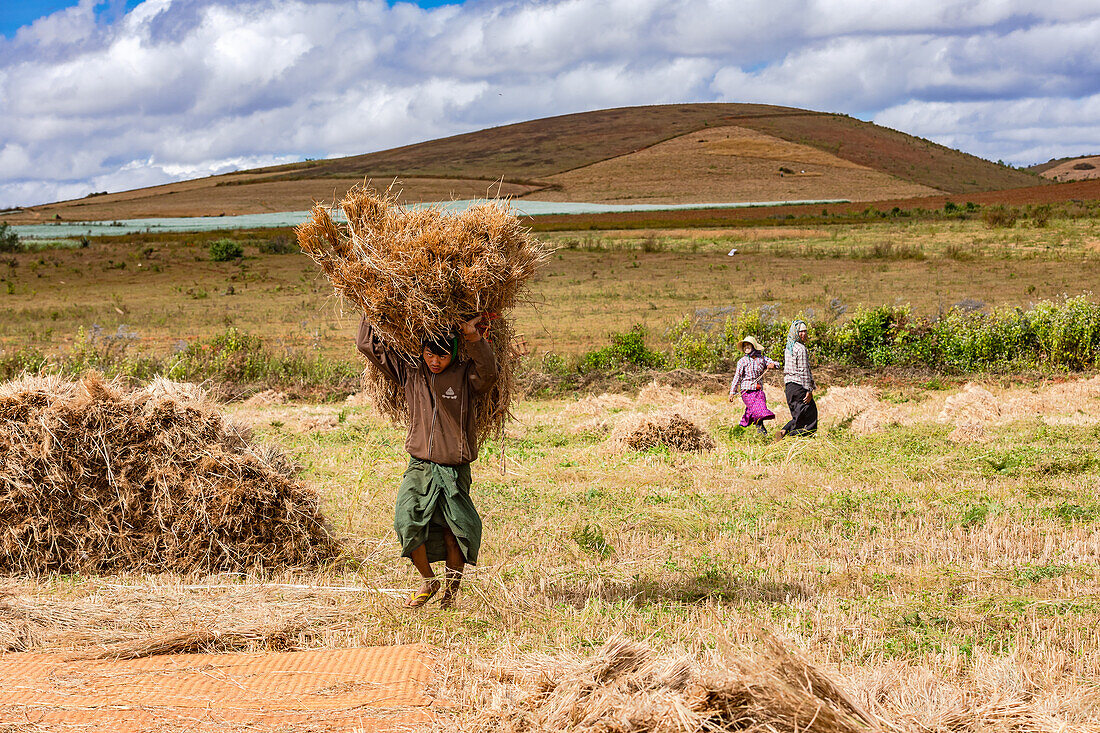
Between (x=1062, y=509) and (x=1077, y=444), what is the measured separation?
9.22ft

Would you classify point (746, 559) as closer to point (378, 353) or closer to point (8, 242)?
point (378, 353)

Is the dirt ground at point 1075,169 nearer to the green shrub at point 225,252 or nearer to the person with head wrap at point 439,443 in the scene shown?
the green shrub at point 225,252

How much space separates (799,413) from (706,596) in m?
6.22

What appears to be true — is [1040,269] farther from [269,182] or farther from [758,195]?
[269,182]

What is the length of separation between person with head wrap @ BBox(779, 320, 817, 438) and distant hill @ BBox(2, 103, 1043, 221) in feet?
177

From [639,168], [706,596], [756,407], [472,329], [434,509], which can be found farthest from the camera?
[639,168]

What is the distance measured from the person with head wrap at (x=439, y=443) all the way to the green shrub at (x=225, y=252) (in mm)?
38181

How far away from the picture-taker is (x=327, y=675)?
443cm

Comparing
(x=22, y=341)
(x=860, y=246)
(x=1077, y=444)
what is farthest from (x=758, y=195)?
(x=1077, y=444)

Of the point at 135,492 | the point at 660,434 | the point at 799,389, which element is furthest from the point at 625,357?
the point at 135,492

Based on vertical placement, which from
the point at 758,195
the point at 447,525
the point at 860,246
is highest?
the point at 758,195

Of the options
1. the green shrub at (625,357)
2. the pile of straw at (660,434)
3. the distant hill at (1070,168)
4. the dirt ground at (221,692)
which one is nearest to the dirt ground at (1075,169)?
the distant hill at (1070,168)

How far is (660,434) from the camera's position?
35.4 feet

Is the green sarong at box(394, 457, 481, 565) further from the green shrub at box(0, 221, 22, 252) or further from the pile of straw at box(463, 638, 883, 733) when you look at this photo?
the green shrub at box(0, 221, 22, 252)
